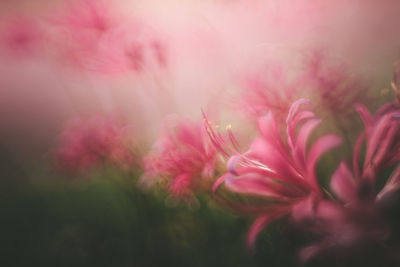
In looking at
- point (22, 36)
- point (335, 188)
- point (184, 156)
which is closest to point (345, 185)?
point (335, 188)

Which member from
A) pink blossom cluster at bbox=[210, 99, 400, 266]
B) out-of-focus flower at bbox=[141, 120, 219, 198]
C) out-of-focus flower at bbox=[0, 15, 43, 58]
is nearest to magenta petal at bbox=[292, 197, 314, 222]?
pink blossom cluster at bbox=[210, 99, 400, 266]

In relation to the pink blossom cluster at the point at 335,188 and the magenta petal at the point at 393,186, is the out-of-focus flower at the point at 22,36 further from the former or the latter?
the magenta petal at the point at 393,186

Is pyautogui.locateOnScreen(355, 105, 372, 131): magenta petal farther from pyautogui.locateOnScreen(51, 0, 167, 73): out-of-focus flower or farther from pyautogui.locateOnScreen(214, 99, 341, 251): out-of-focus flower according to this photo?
pyautogui.locateOnScreen(51, 0, 167, 73): out-of-focus flower

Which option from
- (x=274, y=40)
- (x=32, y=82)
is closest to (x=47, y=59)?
(x=32, y=82)

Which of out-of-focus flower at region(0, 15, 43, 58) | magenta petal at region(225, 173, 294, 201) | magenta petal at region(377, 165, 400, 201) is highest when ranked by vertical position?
out-of-focus flower at region(0, 15, 43, 58)

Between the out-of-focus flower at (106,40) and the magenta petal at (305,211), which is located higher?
the out-of-focus flower at (106,40)

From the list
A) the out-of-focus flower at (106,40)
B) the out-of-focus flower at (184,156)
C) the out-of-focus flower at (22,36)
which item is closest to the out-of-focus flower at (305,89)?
the out-of-focus flower at (184,156)
